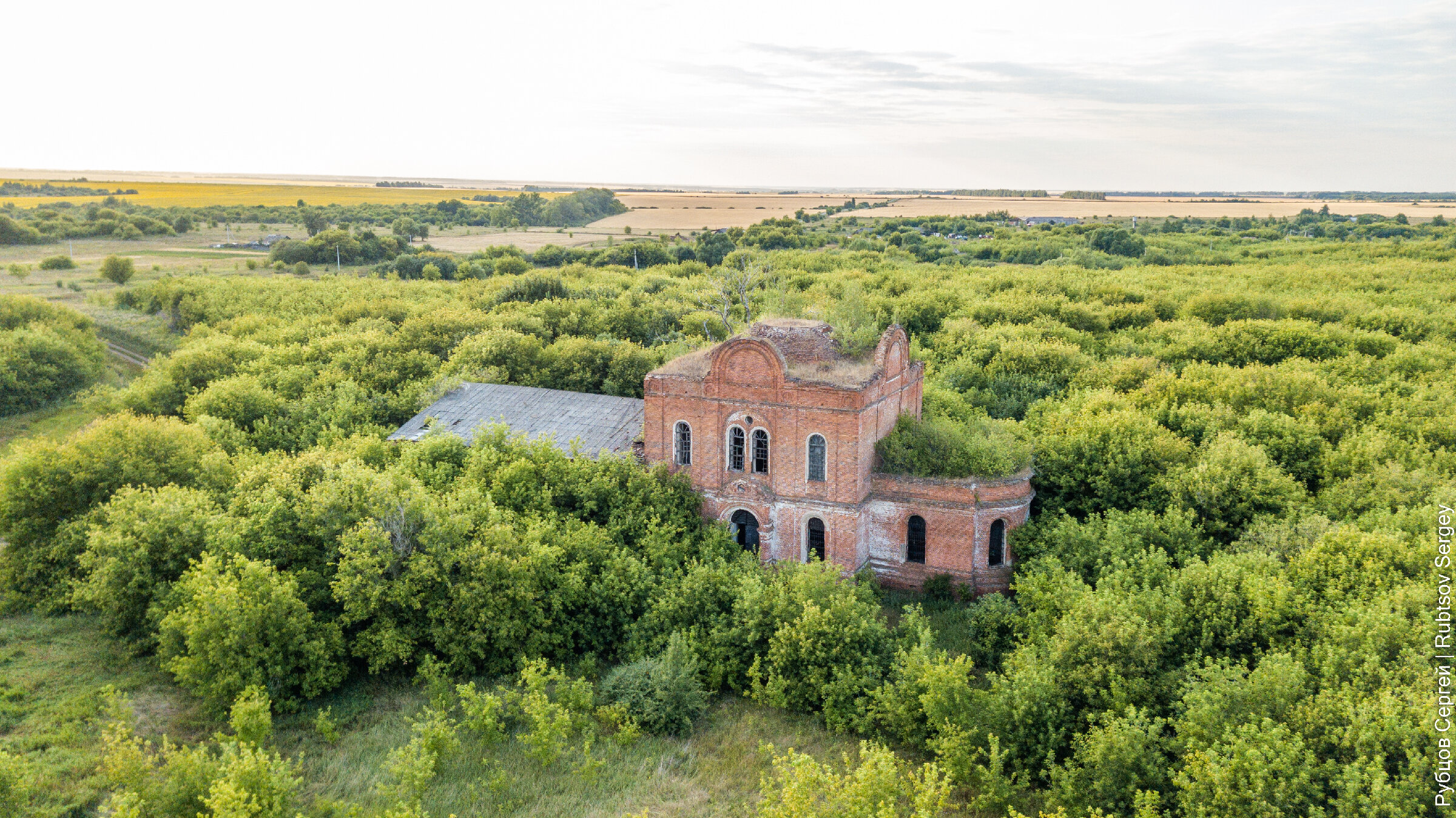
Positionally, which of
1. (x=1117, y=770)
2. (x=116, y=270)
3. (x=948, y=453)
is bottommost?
(x=1117, y=770)

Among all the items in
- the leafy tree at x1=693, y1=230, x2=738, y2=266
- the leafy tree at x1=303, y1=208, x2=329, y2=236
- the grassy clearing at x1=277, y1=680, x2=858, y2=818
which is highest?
the leafy tree at x1=303, y1=208, x2=329, y2=236

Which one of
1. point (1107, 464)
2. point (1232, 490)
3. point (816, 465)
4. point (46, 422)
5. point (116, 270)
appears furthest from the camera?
point (116, 270)

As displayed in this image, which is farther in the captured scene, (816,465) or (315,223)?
(315,223)

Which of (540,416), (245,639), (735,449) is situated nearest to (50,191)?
(540,416)

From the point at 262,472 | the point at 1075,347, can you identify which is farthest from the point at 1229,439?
the point at 262,472

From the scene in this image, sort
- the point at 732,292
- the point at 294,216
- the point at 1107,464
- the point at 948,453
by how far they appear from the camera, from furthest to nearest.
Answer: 1. the point at 294,216
2. the point at 732,292
3. the point at 1107,464
4. the point at 948,453

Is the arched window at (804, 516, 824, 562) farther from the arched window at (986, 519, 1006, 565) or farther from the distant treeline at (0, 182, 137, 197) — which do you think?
the distant treeline at (0, 182, 137, 197)

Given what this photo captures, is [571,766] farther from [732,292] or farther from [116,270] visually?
[116,270]

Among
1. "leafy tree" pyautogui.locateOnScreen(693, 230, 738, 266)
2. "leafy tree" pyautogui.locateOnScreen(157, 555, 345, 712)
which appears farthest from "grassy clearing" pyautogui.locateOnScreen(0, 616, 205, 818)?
"leafy tree" pyautogui.locateOnScreen(693, 230, 738, 266)
